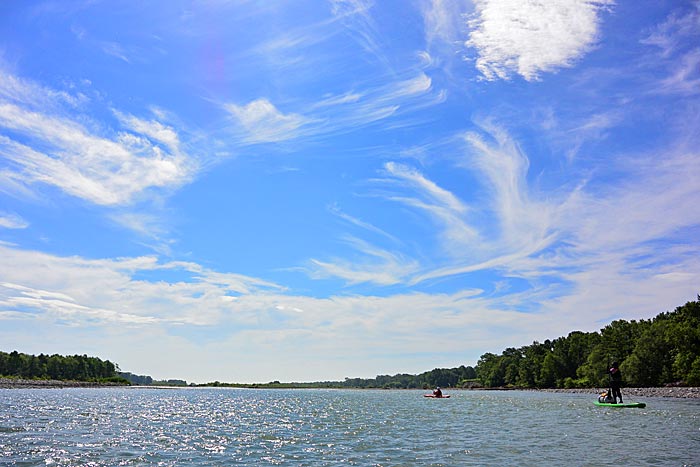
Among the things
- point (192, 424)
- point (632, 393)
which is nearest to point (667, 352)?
point (632, 393)

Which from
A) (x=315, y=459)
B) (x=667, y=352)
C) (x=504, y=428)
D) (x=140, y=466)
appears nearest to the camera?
(x=140, y=466)

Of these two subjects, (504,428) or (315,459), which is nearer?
(315,459)

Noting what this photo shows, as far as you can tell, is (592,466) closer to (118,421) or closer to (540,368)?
(118,421)

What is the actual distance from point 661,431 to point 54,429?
143 feet

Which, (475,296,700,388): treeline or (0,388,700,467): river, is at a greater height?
(475,296,700,388): treeline

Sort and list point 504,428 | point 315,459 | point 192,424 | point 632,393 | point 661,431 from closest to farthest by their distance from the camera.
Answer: point 315,459
point 661,431
point 504,428
point 192,424
point 632,393

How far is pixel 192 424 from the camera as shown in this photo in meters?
50.1

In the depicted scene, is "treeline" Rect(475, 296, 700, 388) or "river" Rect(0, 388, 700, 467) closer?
"river" Rect(0, 388, 700, 467)

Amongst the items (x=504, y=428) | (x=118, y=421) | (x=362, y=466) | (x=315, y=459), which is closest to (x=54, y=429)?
(x=118, y=421)

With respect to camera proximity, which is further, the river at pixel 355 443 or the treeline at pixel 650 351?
the treeline at pixel 650 351

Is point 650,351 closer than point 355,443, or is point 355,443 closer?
point 355,443

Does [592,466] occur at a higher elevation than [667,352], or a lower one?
lower

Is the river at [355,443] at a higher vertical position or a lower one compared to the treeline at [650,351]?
lower

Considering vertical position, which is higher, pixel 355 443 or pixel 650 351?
pixel 650 351
